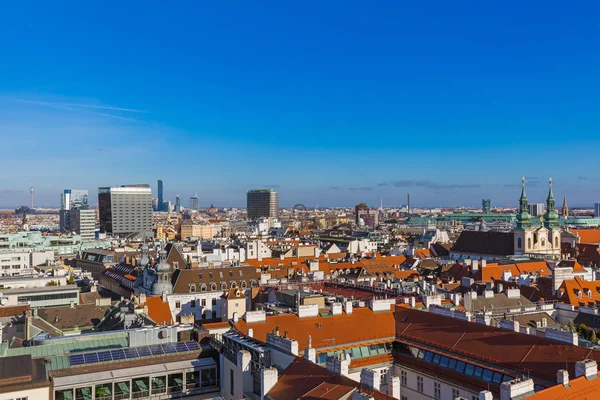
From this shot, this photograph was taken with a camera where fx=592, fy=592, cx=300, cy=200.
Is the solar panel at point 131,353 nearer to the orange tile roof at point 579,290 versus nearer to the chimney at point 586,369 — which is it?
the chimney at point 586,369

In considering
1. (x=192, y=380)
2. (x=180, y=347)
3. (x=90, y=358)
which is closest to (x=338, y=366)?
(x=192, y=380)

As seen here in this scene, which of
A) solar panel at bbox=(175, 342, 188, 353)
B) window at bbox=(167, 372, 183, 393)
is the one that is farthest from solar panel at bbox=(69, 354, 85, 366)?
solar panel at bbox=(175, 342, 188, 353)

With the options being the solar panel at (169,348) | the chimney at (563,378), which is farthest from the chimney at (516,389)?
the solar panel at (169,348)

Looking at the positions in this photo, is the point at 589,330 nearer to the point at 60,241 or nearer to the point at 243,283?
the point at 243,283

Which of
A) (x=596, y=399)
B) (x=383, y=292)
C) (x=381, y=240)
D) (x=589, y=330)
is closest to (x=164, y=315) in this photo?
(x=383, y=292)

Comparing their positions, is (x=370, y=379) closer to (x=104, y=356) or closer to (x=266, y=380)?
(x=266, y=380)

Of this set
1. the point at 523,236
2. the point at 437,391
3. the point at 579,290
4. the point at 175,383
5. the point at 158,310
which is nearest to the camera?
the point at 175,383

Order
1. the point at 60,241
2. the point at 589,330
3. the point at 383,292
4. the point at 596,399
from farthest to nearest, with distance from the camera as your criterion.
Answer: the point at 60,241 < the point at 383,292 < the point at 589,330 < the point at 596,399
